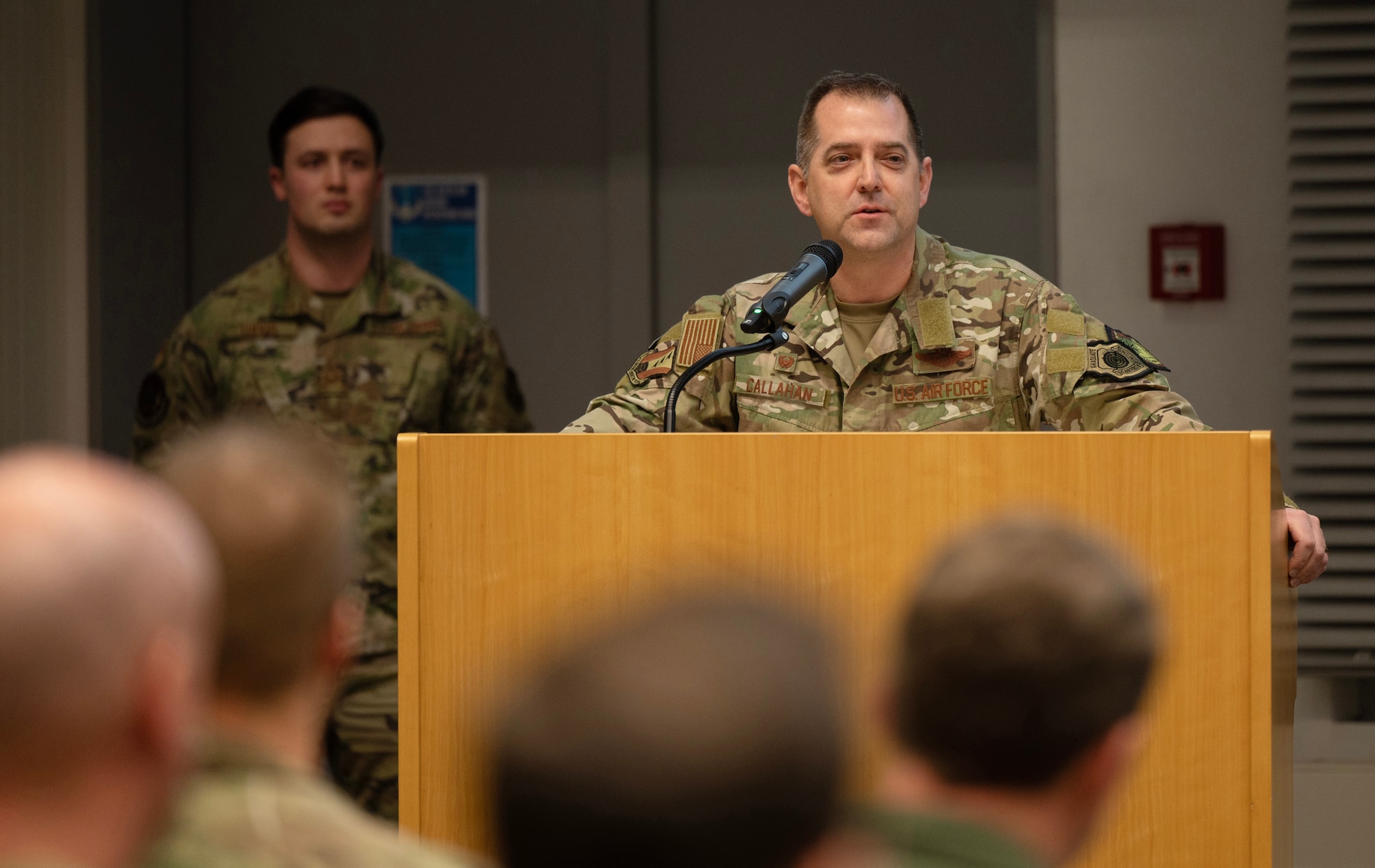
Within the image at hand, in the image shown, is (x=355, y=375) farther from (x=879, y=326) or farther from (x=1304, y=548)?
(x=1304, y=548)

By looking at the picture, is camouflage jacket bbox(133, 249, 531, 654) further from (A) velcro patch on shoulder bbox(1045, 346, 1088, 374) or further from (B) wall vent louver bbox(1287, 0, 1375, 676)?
(B) wall vent louver bbox(1287, 0, 1375, 676)

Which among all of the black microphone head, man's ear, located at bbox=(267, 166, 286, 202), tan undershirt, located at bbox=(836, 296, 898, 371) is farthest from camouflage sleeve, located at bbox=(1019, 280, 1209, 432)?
man's ear, located at bbox=(267, 166, 286, 202)

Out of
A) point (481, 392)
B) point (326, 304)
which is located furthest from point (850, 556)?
point (326, 304)

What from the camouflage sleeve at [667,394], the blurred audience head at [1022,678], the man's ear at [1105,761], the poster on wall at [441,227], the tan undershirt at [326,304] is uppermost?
the poster on wall at [441,227]

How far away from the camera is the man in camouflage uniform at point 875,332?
8.07ft

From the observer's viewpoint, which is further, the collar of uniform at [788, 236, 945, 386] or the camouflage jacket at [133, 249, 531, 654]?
the camouflage jacket at [133, 249, 531, 654]

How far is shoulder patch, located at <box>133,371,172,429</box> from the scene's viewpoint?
3.55 meters

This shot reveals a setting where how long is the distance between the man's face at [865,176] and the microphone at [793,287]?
0.39m

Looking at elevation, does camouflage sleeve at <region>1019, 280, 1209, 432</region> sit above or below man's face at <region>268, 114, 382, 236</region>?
below

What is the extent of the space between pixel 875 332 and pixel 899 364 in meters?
0.08

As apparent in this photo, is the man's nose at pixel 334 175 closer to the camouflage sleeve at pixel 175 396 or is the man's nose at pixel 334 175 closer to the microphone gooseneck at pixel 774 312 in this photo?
the camouflage sleeve at pixel 175 396

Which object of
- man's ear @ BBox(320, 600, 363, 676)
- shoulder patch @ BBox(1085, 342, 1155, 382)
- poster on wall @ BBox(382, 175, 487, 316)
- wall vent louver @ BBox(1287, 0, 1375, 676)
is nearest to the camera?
man's ear @ BBox(320, 600, 363, 676)

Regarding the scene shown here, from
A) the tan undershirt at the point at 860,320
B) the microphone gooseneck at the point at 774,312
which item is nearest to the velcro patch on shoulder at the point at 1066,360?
the tan undershirt at the point at 860,320

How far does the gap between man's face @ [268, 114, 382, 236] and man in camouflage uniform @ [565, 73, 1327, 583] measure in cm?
135
